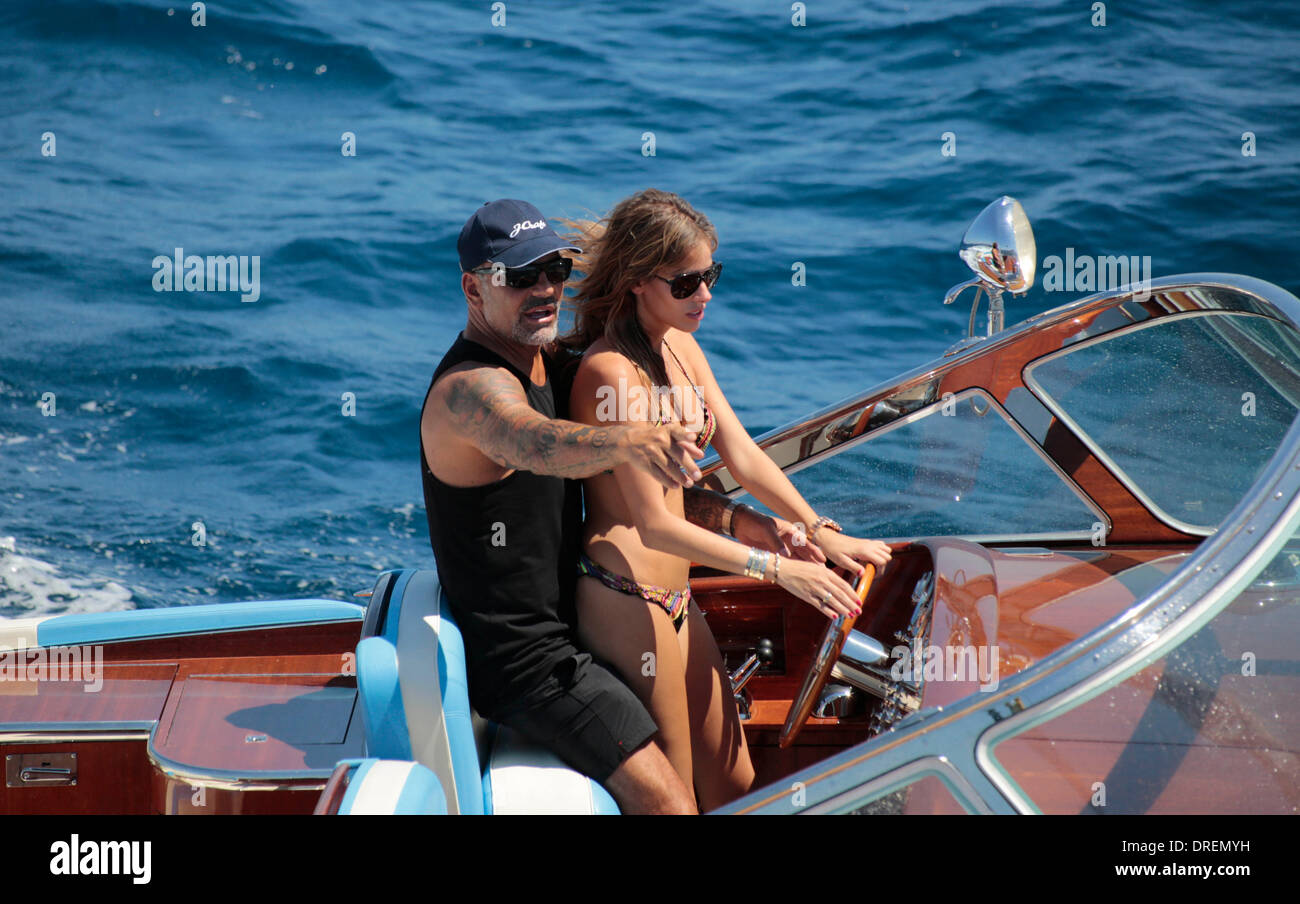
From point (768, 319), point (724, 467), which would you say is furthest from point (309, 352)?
point (724, 467)

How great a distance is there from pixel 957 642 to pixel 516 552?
81 cm

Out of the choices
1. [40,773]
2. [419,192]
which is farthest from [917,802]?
[419,192]

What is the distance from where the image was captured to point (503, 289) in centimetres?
204

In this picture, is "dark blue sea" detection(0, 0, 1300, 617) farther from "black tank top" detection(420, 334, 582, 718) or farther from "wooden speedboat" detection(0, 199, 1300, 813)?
"black tank top" detection(420, 334, 582, 718)

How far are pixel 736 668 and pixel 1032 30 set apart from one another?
8.89 metres

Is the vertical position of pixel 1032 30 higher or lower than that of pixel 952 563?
higher

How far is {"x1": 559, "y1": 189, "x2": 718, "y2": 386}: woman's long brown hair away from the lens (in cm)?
216

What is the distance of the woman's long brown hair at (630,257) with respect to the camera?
216cm

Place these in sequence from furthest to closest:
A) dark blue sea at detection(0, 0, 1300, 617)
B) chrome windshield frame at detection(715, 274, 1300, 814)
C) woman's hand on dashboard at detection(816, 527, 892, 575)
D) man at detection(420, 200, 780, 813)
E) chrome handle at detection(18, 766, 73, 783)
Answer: dark blue sea at detection(0, 0, 1300, 617), chrome handle at detection(18, 766, 73, 783), woman's hand on dashboard at detection(816, 527, 892, 575), man at detection(420, 200, 780, 813), chrome windshield frame at detection(715, 274, 1300, 814)

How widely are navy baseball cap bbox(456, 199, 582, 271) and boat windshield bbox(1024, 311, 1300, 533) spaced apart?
1267 mm

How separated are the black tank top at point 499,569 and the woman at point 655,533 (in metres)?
0.11

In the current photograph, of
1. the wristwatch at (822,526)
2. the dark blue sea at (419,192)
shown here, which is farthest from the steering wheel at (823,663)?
the dark blue sea at (419,192)

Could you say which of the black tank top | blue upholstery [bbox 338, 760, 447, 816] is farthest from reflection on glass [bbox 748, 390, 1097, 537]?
blue upholstery [bbox 338, 760, 447, 816]
